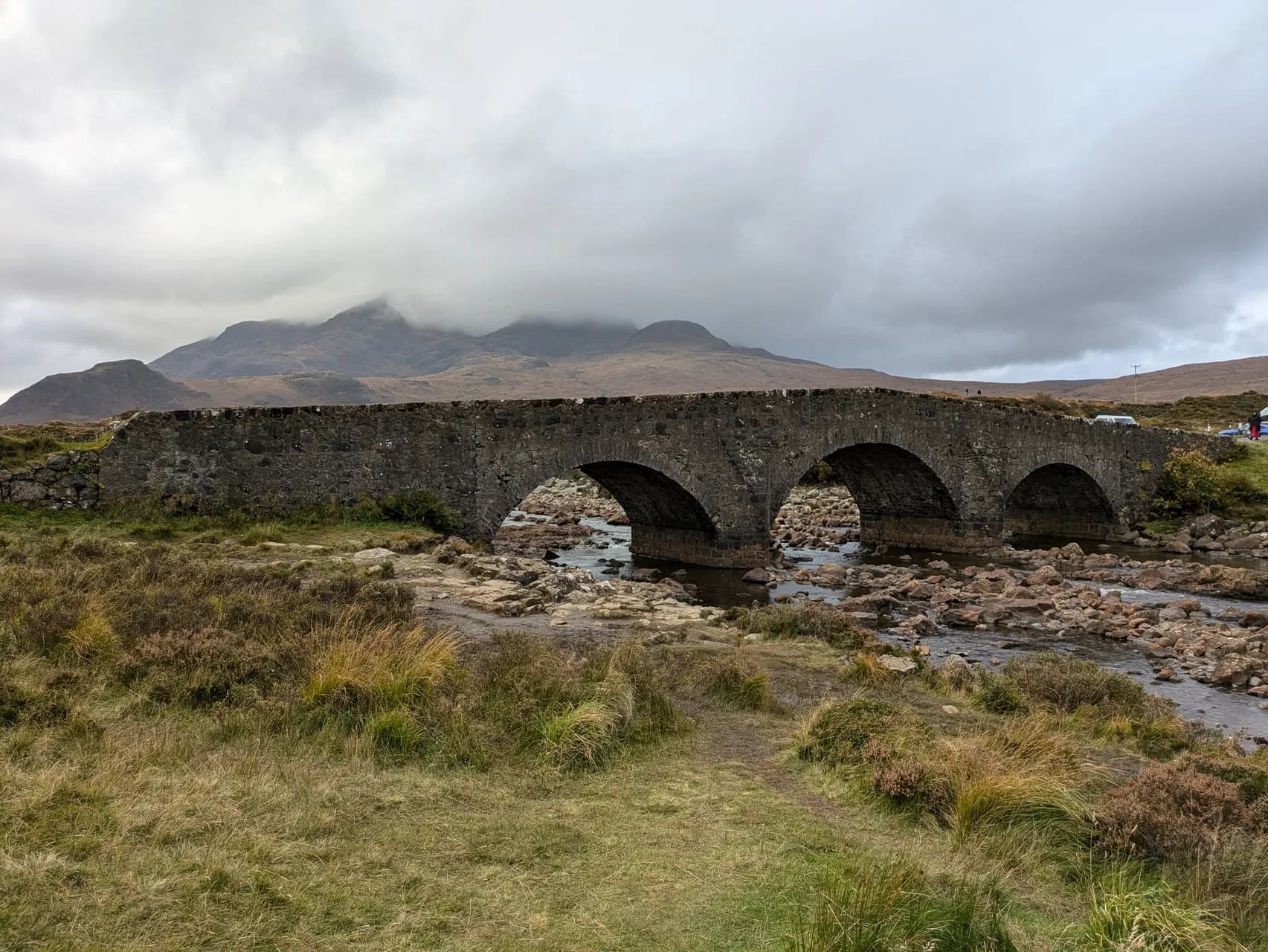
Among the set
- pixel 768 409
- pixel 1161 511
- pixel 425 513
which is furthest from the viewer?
pixel 1161 511

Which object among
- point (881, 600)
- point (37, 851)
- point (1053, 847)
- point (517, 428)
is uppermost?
point (517, 428)

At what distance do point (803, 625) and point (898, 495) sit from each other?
729 inches

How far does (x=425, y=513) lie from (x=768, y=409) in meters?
9.75

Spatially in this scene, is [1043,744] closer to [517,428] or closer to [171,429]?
[517,428]

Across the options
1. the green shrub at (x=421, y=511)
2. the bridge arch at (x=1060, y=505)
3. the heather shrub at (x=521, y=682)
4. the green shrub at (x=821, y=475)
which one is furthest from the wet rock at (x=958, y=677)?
the green shrub at (x=821, y=475)

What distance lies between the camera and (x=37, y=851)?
3992 millimetres

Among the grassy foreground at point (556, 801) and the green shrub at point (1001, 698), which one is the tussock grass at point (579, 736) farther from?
the green shrub at point (1001, 698)

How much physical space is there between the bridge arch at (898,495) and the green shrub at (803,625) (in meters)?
13.1

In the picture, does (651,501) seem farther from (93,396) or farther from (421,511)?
(93,396)

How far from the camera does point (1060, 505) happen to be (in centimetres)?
3434

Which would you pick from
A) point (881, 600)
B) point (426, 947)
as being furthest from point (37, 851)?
point (881, 600)

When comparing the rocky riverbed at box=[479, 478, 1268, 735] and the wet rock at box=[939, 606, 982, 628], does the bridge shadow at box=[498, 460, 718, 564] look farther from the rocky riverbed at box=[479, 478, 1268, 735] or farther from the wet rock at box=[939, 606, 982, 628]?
the wet rock at box=[939, 606, 982, 628]

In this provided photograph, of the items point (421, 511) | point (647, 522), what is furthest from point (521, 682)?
point (647, 522)

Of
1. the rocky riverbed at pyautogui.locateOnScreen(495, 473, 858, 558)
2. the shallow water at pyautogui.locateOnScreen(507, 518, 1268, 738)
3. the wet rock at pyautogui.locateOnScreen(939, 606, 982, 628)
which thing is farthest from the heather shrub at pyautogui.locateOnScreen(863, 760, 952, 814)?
the rocky riverbed at pyautogui.locateOnScreen(495, 473, 858, 558)
